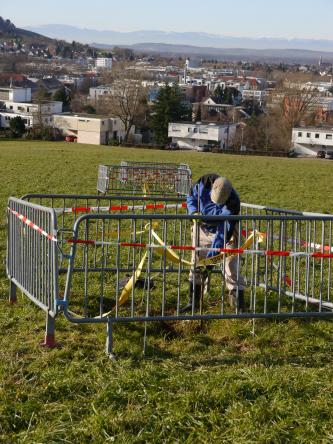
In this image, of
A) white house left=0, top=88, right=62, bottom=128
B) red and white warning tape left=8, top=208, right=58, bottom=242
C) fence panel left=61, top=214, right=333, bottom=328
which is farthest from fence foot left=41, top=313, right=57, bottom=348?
white house left=0, top=88, right=62, bottom=128

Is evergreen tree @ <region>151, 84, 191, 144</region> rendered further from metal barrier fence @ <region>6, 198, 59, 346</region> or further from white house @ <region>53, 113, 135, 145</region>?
metal barrier fence @ <region>6, 198, 59, 346</region>

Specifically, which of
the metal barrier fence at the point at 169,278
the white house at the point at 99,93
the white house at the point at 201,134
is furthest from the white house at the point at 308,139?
the metal barrier fence at the point at 169,278

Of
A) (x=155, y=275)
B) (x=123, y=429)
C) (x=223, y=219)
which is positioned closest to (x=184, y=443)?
(x=123, y=429)

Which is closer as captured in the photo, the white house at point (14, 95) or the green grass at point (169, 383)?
the green grass at point (169, 383)

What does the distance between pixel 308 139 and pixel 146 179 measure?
216 feet

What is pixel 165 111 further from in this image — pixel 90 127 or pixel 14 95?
pixel 14 95

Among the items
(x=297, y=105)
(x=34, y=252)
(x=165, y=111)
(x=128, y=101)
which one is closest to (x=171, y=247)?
(x=34, y=252)

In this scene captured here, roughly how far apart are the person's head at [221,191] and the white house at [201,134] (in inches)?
3134

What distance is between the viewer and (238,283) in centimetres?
752

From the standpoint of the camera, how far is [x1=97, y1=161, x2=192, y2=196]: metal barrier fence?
65.3ft

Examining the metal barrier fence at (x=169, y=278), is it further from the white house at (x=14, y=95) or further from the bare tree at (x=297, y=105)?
the white house at (x=14, y=95)

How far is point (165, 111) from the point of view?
86375 mm

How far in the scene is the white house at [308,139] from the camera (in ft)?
269

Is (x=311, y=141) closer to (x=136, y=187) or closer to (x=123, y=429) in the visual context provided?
(x=136, y=187)
